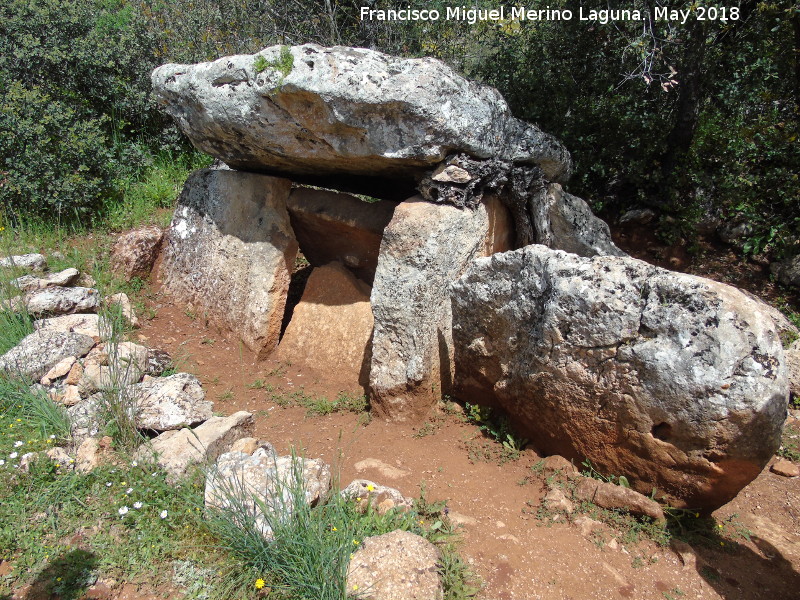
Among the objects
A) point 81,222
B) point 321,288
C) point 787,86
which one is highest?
point 787,86

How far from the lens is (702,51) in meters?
5.26

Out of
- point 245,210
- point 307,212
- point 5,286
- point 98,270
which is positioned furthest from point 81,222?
point 307,212

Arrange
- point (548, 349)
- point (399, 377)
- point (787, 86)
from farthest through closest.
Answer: point (787, 86), point (399, 377), point (548, 349)

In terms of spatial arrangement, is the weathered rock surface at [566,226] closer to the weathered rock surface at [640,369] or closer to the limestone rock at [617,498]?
the weathered rock surface at [640,369]

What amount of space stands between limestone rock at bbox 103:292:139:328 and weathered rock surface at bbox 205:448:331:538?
2306mm

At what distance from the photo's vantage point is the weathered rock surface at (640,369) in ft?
9.33

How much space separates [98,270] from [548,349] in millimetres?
4095

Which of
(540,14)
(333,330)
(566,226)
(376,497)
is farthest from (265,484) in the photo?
(540,14)

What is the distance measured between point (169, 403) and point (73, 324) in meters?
1.43

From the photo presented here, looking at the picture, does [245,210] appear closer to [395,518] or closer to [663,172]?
[395,518]

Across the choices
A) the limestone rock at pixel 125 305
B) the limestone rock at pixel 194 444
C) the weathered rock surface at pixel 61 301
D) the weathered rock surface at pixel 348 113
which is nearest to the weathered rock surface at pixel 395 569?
the limestone rock at pixel 194 444

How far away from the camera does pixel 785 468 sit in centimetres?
389

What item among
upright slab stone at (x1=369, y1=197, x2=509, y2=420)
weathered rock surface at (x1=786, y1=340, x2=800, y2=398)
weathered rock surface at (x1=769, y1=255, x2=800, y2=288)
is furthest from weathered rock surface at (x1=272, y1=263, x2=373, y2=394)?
weathered rock surface at (x1=769, y1=255, x2=800, y2=288)

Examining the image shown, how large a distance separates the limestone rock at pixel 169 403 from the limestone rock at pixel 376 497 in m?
1.24
